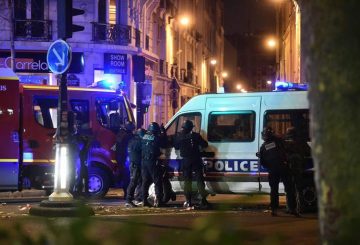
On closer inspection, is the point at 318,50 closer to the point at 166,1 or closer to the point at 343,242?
the point at 343,242

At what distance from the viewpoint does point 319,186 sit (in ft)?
11.1

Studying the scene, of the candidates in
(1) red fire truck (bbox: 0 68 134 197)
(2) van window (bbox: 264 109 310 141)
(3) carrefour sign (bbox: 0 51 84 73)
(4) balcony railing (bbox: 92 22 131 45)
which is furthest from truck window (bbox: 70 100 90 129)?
(4) balcony railing (bbox: 92 22 131 45)

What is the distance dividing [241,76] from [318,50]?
344ft

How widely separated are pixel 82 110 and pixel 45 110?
90 cm

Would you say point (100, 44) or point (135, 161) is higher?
point (100, 44)

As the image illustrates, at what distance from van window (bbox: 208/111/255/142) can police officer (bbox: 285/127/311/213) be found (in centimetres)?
87

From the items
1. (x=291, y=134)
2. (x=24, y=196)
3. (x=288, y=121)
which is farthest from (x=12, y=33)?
(x=291, y=134)

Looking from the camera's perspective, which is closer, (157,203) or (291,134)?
(291,134)

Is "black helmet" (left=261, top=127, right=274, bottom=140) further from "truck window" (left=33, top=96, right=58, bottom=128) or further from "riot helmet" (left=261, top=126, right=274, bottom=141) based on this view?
"truck window" (left=33, top=96, right=58, bottom=128)

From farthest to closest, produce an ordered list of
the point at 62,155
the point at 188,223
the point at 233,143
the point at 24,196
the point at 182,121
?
1. the point at 24,196
2. the point at 182,121
3. the point at 233,143
4. the point at 62,155
5. the point at 188,223

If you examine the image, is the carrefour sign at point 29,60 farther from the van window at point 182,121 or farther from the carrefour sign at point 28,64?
the van window at point 182,121

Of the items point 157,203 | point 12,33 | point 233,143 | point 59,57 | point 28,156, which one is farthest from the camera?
point 12,33

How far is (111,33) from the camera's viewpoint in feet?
93.9

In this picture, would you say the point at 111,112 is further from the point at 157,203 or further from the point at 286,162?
the point at 286,162
